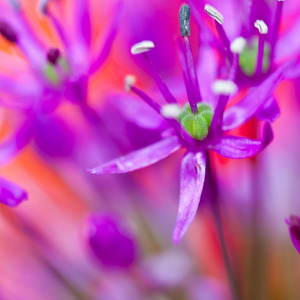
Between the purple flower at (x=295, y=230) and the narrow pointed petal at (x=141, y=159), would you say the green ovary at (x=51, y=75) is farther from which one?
the purple flower at (x=295, y=230)

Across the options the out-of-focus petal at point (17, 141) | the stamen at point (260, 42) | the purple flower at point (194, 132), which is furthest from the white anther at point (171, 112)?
the out-of-focus petal at point (17, 141)

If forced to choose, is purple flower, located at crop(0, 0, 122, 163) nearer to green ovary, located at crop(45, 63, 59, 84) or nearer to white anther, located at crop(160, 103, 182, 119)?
green ovary, located at crop(45, 63, 59, 84)

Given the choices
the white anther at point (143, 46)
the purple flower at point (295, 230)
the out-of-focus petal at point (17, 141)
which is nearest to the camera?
the purple flower at point (295, 230)

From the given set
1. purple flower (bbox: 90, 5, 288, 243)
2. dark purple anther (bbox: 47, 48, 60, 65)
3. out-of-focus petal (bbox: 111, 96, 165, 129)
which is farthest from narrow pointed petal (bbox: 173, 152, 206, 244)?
dark purple anther (bbox: 47, 48, 60, 65)

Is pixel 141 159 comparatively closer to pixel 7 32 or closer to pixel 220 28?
pixel 220 28

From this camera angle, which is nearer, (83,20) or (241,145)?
(241,145)

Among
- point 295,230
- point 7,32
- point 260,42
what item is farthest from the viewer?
point 7,32

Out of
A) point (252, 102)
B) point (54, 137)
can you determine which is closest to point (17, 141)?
point (54, 137)

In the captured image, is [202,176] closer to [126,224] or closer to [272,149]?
[126,224]
